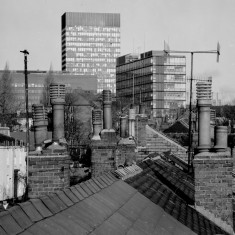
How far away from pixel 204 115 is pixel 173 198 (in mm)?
2041

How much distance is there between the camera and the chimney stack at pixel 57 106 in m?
11.2

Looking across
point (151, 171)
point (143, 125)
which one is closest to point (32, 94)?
point (143, 125)

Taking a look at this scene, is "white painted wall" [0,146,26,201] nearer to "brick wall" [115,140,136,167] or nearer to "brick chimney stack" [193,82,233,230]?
"brick wall" [115,140,136,167]

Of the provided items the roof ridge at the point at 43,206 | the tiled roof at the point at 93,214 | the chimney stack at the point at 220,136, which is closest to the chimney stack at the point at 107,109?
the chimney stack at the point at 220,136

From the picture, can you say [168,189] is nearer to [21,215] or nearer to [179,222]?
[179,222]

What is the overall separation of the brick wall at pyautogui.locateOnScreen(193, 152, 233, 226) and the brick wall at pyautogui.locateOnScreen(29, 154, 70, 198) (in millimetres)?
3627

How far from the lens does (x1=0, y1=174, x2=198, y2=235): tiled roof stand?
222 inches

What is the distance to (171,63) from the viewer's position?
15588 cm

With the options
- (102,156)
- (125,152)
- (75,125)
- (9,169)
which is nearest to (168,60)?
(75,125)

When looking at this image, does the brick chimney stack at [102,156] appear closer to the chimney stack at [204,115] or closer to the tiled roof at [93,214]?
the chimney stack at [204,115]

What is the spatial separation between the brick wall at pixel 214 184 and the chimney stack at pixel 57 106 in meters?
3.13

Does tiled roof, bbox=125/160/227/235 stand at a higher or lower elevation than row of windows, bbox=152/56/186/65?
lower

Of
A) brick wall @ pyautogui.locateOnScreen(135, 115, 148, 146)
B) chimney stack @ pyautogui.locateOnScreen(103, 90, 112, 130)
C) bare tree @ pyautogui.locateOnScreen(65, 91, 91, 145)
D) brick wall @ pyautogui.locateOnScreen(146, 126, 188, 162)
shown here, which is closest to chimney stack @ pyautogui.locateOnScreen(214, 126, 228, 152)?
chimney stack @ pyautogui.locateOnScreen(103, 90, 112, 130)

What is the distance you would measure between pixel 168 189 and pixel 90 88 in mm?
149269
